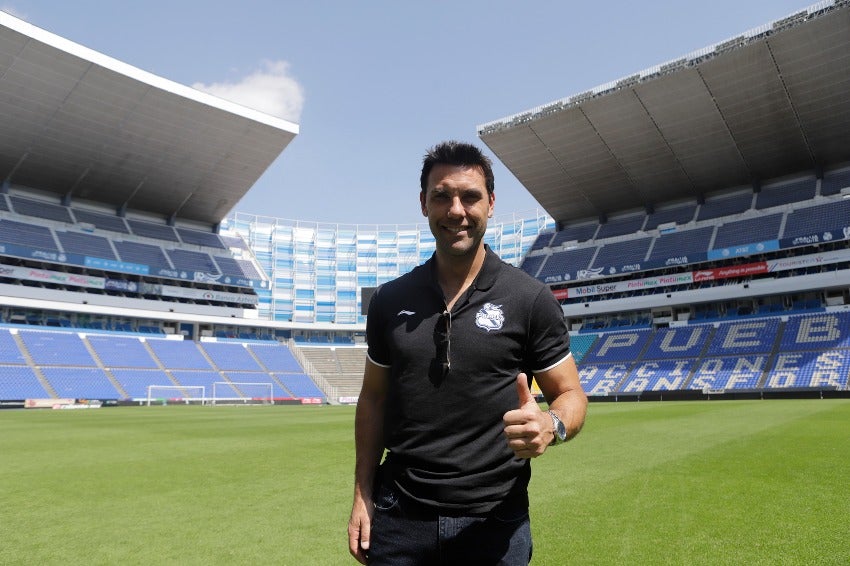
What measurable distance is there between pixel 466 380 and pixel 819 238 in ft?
174

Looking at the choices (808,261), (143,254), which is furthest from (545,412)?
(143,254)

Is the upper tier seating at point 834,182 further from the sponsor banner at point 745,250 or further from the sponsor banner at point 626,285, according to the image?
the sponsor banner at point 626,285

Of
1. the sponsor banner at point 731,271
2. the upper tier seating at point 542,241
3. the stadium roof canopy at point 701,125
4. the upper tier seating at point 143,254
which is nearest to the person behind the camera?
the stadium roof canopy at point 701,125

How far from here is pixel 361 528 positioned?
A: 2.50 meters

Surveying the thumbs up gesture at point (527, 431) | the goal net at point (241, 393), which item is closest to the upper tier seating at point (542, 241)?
the goal net at point (241, 393)

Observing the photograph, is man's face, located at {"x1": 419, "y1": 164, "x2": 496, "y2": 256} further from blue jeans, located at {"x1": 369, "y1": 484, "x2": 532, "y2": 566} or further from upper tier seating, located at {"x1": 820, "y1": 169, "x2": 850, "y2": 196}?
upper tier seating, located at {"x1": 820, "y1": 169, "x2": 850, "y2": 196}

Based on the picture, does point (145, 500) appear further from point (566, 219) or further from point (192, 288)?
point (566, 219)

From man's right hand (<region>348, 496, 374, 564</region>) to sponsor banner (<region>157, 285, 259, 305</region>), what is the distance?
59907 millimetres

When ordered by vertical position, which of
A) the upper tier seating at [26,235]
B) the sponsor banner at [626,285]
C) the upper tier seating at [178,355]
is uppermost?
the upper tier seating at [26,235]

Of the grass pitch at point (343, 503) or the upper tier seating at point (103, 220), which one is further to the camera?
the upper tier seating at point (103, 220)

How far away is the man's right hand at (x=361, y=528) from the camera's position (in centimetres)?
249

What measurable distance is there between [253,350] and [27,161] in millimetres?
25499

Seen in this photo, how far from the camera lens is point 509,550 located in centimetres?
228

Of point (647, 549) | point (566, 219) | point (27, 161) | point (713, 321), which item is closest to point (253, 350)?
point (27, 161)
